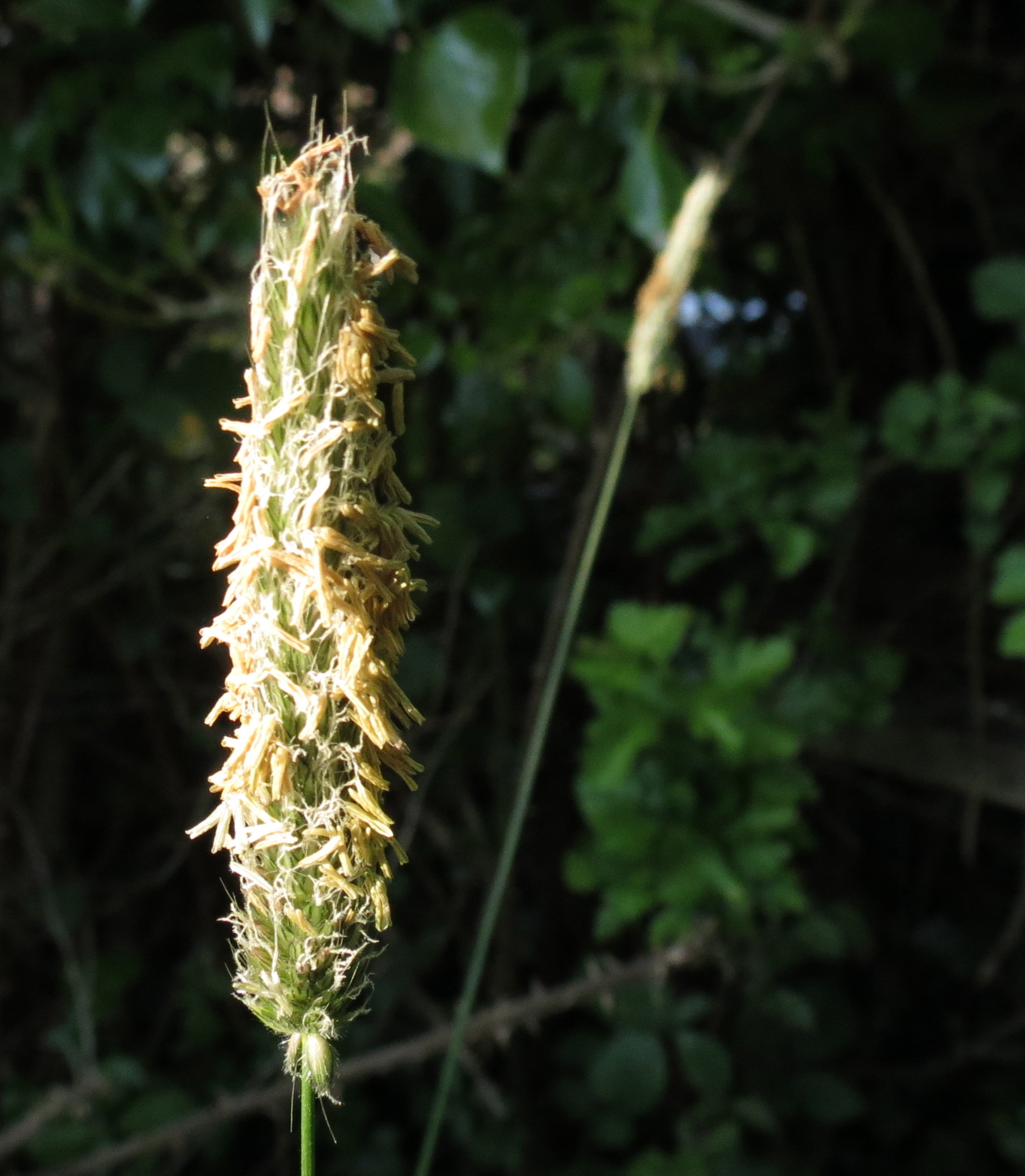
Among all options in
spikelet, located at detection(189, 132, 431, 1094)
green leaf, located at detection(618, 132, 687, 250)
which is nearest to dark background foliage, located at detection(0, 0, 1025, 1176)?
green leaf, located at detection(618, 132, 687, 250)

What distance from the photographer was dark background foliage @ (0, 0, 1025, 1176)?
86cm

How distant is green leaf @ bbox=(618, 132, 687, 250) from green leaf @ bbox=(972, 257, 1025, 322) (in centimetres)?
31

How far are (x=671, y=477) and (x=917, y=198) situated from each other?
446 mm

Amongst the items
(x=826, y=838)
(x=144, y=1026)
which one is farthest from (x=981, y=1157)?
(x=144, y=1026)

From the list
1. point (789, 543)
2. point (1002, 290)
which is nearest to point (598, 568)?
point (789, 543)

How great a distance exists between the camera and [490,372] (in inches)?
36.7

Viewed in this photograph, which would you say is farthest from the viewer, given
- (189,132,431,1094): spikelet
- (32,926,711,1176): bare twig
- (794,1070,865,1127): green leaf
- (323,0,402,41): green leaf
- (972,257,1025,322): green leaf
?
(794,1070,865,1127): green leaf

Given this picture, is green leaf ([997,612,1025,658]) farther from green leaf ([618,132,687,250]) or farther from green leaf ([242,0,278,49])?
green leaf ([242,0,278,49])

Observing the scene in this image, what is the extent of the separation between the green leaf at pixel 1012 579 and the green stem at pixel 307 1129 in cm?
67

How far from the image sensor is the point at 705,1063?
1.01 metres

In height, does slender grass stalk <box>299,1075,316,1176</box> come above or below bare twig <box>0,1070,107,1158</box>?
above

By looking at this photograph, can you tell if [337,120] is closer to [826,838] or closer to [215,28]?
[215,28]

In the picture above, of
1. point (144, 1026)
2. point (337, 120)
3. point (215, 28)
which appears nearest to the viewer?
point (215, 28)

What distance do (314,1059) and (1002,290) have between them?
34.4 inches
